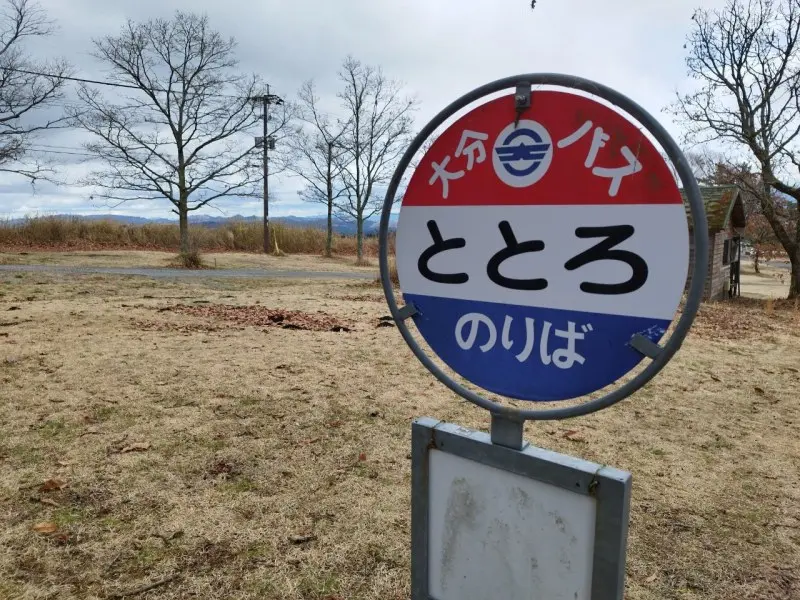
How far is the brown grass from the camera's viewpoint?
86.0 feet

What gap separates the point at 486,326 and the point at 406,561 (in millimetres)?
1503

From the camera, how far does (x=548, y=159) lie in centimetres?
113

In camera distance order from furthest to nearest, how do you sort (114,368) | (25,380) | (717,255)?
(717,255), (114,368), (25,380)

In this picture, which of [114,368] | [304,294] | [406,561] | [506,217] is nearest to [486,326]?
[506,217]

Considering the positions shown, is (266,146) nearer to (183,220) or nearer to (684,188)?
(183,220)

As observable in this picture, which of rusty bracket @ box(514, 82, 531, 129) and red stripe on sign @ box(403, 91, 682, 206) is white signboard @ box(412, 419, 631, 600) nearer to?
red stripe on sign @ box(403, 91, 682, 206)

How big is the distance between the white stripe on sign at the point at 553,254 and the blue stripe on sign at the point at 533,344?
0.02 metres

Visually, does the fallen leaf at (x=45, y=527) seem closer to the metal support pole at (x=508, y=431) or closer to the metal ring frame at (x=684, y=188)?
the metal ring frame at (x=684, y=188)

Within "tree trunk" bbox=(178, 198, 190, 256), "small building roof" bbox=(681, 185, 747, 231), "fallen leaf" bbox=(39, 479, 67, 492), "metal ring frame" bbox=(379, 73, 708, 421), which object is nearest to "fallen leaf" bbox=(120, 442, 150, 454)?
"fallen leaf" bbox=(39, 479, 67, 492)

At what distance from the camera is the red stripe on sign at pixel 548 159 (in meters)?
1.04

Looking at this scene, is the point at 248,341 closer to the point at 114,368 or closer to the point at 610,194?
the point at 114,368

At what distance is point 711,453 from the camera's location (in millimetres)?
3426

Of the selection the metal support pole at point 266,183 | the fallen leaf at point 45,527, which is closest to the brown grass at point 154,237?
the metal support pole at point 266,183

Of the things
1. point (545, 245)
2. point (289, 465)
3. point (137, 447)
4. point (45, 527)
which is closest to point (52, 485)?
point (45, 527)
